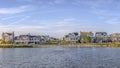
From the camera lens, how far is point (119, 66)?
45.2 m

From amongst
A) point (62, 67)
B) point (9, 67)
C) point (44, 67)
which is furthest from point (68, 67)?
point (9, 67)

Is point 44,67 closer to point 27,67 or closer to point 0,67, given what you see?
point 27,67

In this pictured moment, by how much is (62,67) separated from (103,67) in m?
7.04

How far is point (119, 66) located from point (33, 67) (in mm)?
15012

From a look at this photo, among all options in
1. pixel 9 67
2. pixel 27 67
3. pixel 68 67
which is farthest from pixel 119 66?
pixel 9 67

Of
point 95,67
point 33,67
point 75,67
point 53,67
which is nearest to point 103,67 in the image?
point 95,67

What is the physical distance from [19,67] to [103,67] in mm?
14592

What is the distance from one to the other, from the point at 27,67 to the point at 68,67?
7.12m

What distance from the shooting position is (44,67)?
45375mm

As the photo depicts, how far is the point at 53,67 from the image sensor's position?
4522 cm

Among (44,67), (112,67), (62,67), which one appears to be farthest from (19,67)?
(112,67)

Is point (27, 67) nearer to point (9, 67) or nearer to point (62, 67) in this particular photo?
point (9, 67)

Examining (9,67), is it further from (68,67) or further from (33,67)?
(68,67)

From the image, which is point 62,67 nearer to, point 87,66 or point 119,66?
point 87,66
